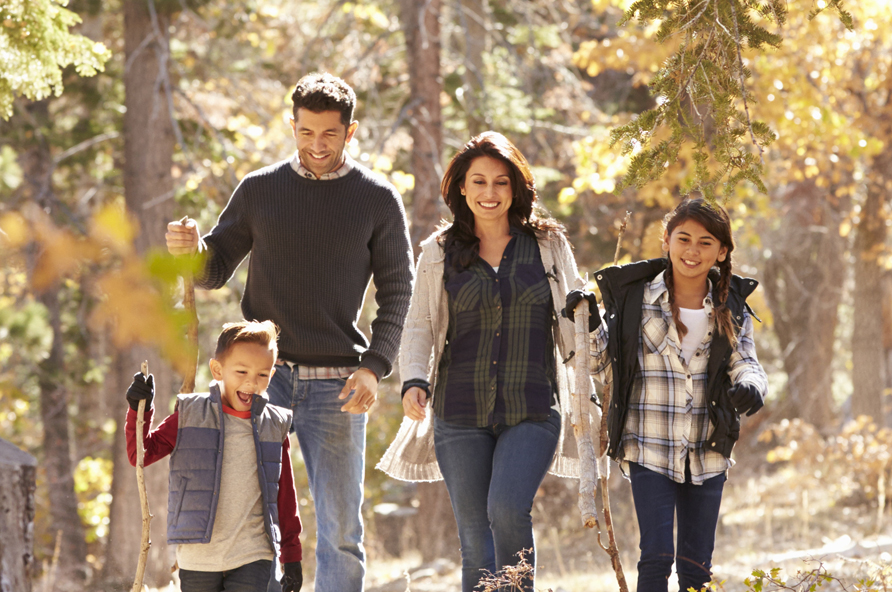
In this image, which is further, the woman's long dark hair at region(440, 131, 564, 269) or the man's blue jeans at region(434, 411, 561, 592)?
the woman's long dark hair at region(440, 131, 564, 269)

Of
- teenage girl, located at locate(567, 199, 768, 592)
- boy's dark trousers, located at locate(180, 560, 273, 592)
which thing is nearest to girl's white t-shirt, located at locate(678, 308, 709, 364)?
teenage girl, located at locate(567, 199, 768, 592)

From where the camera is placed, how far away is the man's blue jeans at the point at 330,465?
12.2 feet

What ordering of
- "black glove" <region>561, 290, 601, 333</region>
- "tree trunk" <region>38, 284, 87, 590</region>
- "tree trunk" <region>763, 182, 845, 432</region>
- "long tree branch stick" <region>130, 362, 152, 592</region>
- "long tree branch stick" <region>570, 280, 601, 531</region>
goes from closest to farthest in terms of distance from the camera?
1. "long tree branch stick" <region>130, 362, 152, 592</region>
2. "long tree branch stick" <region>570, 280, 601, 531</region>
3. "black glove" <region>561, 290, 601, 333</region>
4. "tree trunk" <region>38, 284, 87, 590</region>
5. "tree trunk" <region>763, 182, 845, 432</region>

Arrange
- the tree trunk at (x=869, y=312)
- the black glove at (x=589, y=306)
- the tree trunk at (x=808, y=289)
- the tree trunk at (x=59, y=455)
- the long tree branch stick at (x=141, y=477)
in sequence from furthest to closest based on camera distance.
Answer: the tree trunk at (x=808, y=289) → the tree trunk at (x=59, y=455) → the tree trunk at (x=869, y=312) → the black glove at (x=589, y=306) → the long tree branch stick at (x=141, y=477)

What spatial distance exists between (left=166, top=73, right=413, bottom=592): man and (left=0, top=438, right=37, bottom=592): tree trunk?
8.35ft

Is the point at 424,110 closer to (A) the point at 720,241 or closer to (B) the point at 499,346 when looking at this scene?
(A) the point at 720,241

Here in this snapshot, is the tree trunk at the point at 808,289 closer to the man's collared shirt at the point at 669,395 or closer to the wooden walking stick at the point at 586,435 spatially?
the man's collared shirt at the point at 669,395

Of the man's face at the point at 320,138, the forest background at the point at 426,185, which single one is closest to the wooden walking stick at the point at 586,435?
the man's face at the point at 320,138

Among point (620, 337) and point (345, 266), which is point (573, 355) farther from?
point (345, 266)

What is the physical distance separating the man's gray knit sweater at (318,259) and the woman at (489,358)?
177 mm

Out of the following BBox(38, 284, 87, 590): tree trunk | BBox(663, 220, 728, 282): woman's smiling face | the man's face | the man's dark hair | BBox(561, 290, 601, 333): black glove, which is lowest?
BBox(38, 284, 87, 590): tree trunk

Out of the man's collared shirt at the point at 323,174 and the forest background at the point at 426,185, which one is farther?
the forest background at the point at 426,185

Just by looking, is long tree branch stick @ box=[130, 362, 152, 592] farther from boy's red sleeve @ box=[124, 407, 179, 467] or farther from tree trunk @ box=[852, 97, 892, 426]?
tree trunk @ box=[852, 97, 892, 426]

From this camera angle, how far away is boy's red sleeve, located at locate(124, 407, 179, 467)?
3115 mm
